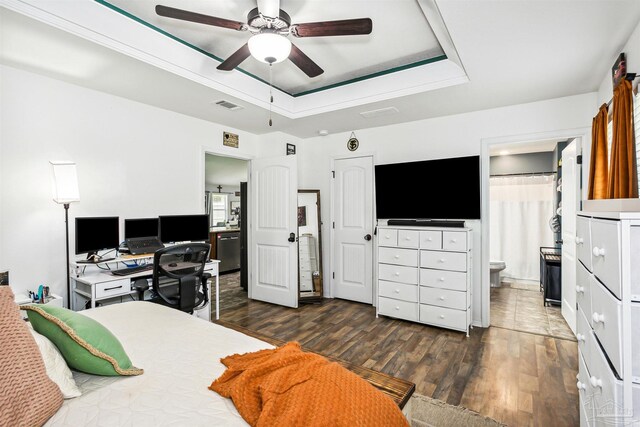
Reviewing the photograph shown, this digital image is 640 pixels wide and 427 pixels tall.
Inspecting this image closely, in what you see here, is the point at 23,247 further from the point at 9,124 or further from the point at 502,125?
the point at 502,125

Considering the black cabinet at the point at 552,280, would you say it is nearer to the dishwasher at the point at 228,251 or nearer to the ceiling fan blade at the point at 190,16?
the ceiling fan blade at the point at 190,16

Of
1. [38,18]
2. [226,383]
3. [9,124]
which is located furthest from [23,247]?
[226,383]

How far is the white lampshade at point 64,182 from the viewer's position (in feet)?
8.52

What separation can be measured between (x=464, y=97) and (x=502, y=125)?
679 millimetres

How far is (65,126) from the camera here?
2857 millimetres

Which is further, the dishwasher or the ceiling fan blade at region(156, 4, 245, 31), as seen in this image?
the dishwasher

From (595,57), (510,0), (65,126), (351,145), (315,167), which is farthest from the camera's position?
(315,167)

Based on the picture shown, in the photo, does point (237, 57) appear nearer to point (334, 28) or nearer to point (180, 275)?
point (334, 28)

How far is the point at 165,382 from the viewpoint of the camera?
1265 mm

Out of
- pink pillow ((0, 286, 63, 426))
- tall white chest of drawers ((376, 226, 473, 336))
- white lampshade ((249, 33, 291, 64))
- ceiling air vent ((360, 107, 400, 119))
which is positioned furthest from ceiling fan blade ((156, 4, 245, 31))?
tall white chest of drawers ((376, 226, 473, 336))

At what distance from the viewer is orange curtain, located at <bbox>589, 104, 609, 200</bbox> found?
2.32 metres

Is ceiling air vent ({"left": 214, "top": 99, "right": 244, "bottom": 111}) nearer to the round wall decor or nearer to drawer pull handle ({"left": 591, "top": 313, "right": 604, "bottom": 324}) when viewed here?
the round wall decor

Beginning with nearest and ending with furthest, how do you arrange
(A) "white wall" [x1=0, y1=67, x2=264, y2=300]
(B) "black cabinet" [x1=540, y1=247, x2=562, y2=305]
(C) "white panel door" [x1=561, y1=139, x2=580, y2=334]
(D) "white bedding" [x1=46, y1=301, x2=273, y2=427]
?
(D) "white bedding" [x1=46, y1=301, x2=273, y2=427], (A) "white wall" [x1=0, y1=67, x2=264, y2=300], (C) "white panel door" [x1=561, y1=139, x2=580, y2=334], (B) "black cabinet" [x1=540, y1=247, x2=562, y2=305]

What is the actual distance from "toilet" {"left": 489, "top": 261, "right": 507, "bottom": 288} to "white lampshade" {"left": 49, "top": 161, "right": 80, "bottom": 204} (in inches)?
219
